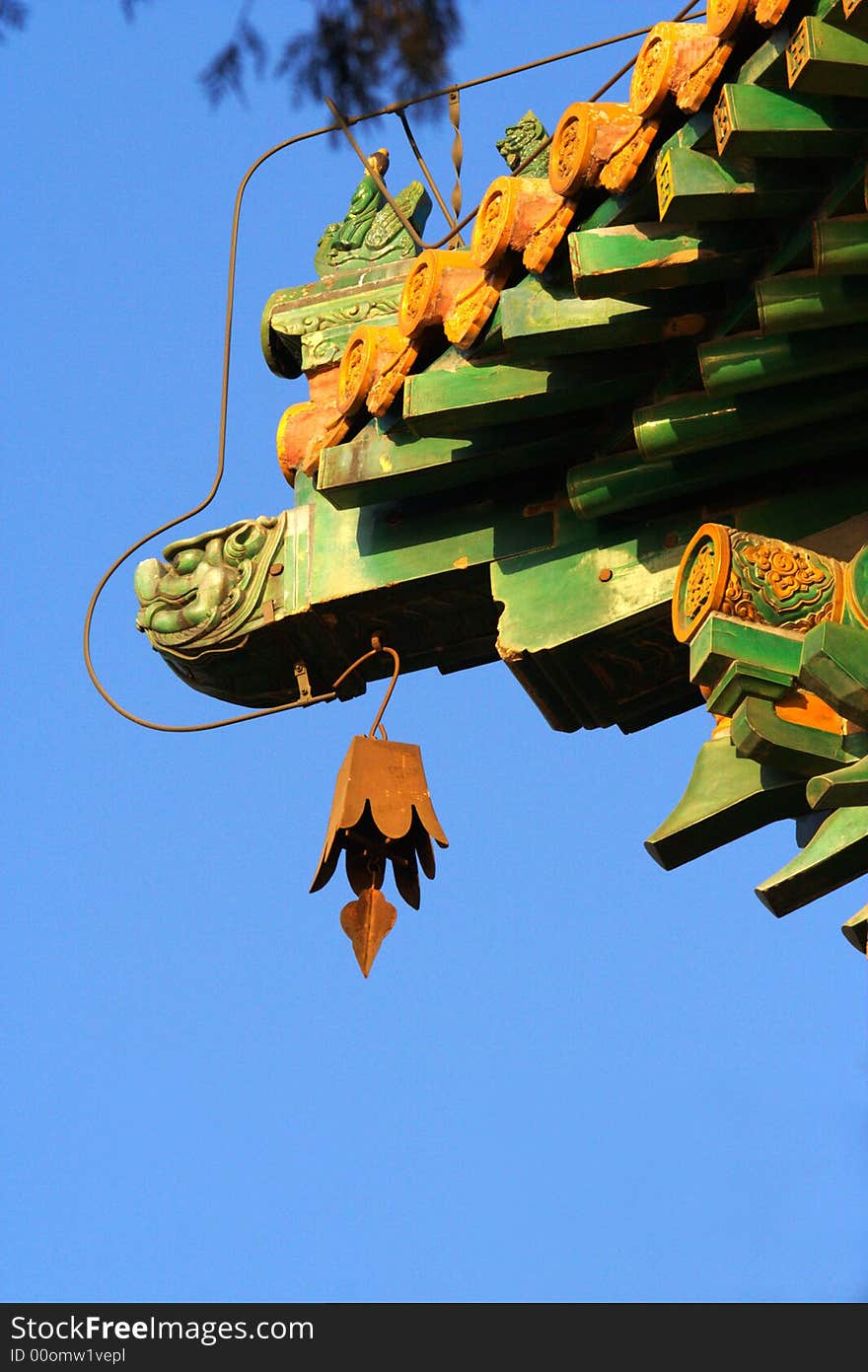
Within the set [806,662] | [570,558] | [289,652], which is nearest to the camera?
[806,662]

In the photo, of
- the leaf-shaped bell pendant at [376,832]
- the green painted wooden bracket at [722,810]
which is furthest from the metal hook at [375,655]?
the green painted wooden bracket at [722,810]

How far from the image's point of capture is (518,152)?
26.5 feet

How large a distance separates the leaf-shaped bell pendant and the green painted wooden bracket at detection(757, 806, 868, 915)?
158 cm

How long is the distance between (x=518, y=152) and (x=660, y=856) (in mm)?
2475

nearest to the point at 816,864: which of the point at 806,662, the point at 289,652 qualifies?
the point at 806,662

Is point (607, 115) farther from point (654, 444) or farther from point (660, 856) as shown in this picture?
point (660, 856)

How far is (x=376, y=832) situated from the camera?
7539 mm

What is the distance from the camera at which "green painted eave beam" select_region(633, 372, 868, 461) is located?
657cm

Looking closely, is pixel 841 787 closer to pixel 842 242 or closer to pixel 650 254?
pixel 842 242

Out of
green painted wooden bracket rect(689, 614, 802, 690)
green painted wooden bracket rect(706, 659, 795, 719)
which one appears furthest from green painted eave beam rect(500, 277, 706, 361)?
green painted wooden bracket rect(706, 659, 795, 719)

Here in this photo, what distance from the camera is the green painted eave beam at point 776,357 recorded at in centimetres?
634

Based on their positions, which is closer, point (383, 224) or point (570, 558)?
point (570, 558)

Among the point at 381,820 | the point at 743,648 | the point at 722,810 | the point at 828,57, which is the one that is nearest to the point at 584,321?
the point at 743,648

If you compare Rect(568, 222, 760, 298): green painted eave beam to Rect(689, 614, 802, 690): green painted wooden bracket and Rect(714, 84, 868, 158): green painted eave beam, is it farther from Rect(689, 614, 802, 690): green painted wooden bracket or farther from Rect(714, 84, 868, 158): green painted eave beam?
Rect(689, 614, 802, 690): green painted wooden bracket
